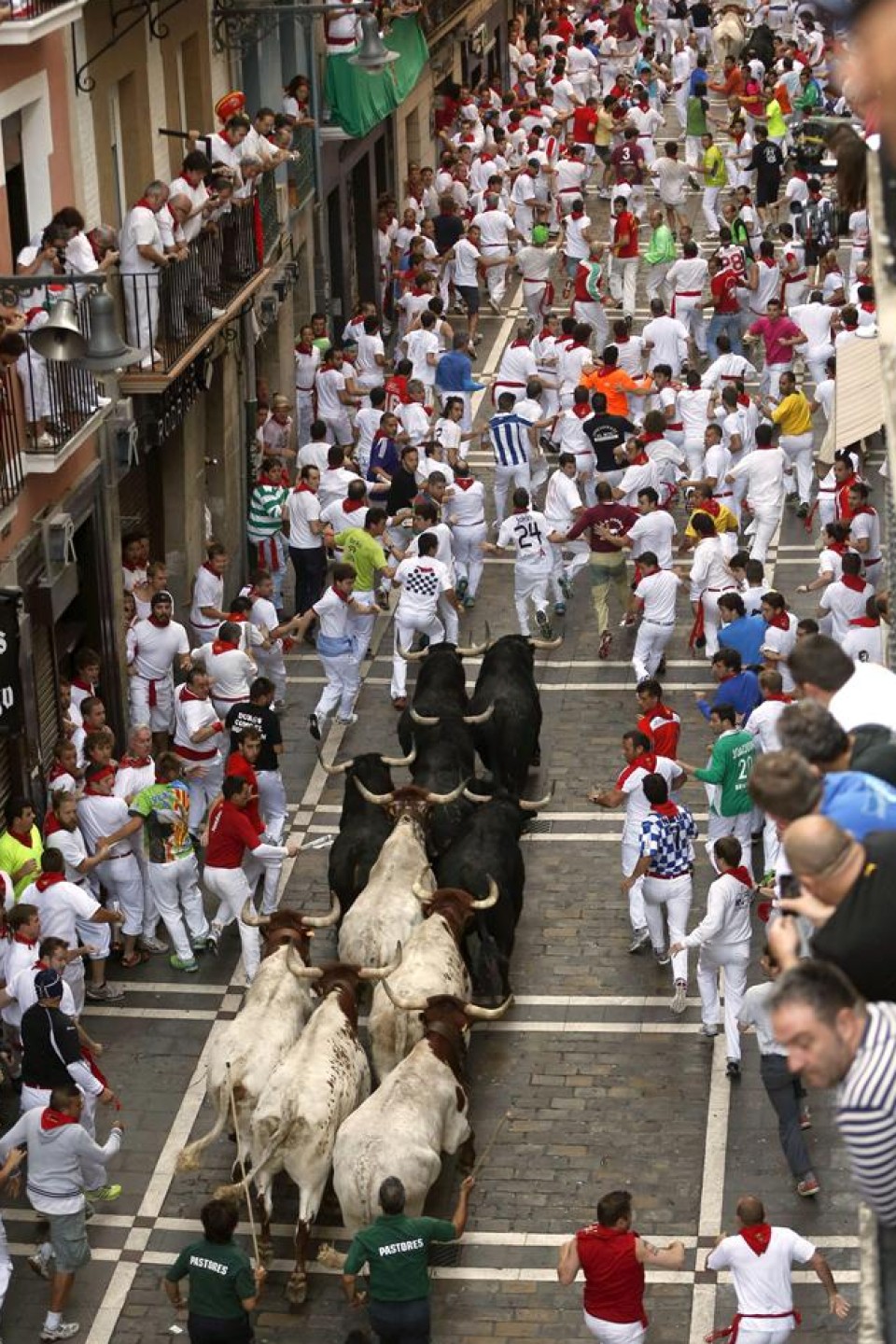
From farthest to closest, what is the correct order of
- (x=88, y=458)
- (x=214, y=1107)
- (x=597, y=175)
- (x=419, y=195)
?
(x=597, y=175) → (x=419, y=195) → (x=88, y=458) → (x=214, y=1107)

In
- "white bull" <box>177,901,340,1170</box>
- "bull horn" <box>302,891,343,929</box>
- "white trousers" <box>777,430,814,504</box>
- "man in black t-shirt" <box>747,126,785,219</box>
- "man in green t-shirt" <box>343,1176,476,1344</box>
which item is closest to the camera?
"man in green t-shirt" <box>343,1176,476,1344</box>

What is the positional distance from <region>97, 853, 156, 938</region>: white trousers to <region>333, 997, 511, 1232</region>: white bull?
11.7 ft

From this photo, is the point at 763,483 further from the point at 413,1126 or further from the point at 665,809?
the point at 413,1126

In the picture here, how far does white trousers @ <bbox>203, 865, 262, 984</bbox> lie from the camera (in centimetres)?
1895

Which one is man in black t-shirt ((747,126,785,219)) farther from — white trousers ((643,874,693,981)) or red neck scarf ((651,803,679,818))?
red neck scarf ((651,803,679,818))

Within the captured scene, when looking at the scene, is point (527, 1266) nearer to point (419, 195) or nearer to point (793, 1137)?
point (793, 1137)

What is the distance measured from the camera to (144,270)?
2327 cm

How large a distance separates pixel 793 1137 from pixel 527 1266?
6.17 ft

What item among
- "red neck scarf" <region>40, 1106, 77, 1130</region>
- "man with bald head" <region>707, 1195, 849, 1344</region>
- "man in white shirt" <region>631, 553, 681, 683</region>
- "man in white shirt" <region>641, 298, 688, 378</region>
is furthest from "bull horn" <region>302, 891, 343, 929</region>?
"man in white shirt" <region>641, 298, 688, 378</region>

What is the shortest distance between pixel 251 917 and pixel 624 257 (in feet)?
67.8

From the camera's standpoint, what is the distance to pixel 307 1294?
1570 centimetres

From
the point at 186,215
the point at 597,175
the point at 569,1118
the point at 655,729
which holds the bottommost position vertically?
the point at 597,175

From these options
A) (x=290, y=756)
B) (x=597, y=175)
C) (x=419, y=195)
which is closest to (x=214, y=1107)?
(x=290, y=756)

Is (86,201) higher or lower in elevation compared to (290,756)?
higher
